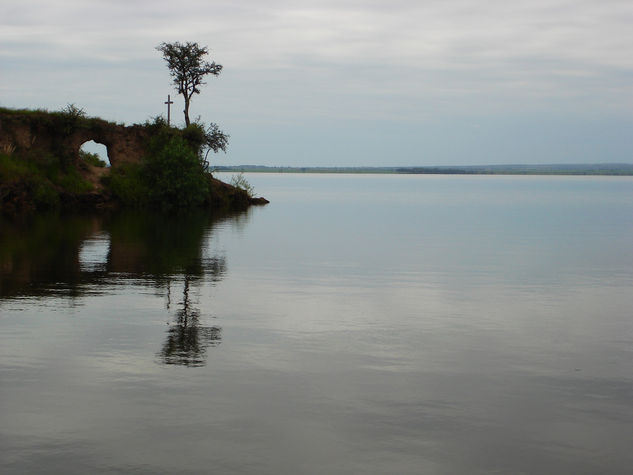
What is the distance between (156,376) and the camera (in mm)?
10992

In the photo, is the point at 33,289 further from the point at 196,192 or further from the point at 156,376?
the point at 196,192

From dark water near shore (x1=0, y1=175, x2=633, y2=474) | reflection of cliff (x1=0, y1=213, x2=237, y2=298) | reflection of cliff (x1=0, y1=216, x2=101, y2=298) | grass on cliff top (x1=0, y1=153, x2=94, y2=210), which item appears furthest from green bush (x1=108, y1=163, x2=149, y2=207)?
dark water near shore (x1=0, y1=175, x2=633, y2=474)

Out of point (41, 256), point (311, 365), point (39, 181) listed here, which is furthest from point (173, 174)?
point (311, 365)

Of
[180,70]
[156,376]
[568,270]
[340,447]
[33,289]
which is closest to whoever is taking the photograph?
[340,447]

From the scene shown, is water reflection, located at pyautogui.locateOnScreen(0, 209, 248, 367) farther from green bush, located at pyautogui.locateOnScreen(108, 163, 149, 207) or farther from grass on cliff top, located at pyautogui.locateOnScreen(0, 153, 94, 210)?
green bush, located at pyautogui.locateOnScreen(108, 163, 149, 207)

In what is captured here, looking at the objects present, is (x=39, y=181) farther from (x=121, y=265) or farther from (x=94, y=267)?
(x=94, y=267)

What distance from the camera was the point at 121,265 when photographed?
76.2ft

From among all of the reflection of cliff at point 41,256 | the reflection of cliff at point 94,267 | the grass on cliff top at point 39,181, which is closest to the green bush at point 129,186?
the grass on cliff top at point 39,181

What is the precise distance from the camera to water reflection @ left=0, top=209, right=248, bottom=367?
14.3 metres

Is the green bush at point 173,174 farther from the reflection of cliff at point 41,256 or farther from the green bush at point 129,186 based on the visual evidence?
the reflection of cliff at point 41,256

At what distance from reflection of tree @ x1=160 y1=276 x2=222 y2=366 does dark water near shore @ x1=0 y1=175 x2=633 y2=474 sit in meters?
0.05

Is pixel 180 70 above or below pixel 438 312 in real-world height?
above

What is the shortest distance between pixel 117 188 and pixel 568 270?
3947 centimetres

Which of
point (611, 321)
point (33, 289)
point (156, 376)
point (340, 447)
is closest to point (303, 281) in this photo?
point (33, 289)
